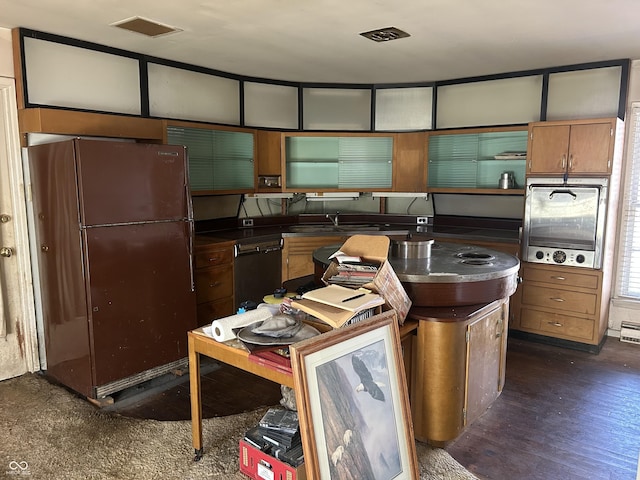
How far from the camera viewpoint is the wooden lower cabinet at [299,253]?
4.86 m

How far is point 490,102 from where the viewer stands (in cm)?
484

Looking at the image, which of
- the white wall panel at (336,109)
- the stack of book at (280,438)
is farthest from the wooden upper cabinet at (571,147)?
the stack of book at (280,438)

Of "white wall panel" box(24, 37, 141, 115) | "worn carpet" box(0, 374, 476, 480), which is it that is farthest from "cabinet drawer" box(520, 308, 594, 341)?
"white wall panel" box(24, 37, 141, 115)

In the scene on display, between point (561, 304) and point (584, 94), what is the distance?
1.87 metres

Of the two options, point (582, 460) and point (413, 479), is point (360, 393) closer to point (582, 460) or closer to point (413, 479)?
point (413, 479)

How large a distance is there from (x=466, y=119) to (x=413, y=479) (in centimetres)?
383

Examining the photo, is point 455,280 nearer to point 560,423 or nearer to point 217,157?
point 560,423

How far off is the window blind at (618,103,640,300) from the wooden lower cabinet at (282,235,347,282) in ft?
8.40

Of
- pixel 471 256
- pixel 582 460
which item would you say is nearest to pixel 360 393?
pixel 582 460

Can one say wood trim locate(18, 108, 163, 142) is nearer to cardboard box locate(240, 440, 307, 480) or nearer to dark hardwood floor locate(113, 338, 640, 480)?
dark hardwood floor locate(113, 338, 640, 480)

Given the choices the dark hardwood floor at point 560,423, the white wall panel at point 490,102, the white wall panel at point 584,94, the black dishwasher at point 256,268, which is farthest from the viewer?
the white wall panel at point 490,102

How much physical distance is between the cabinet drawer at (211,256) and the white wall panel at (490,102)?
2.67 m

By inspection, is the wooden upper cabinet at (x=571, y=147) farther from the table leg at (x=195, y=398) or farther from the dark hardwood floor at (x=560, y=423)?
the table leg at (x=195, y=398)

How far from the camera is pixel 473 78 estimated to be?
4.89 m
